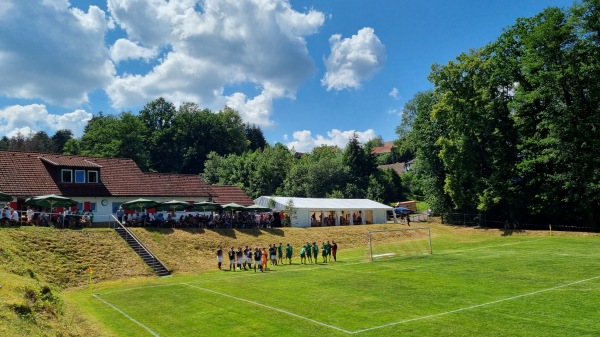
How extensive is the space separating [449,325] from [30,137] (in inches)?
4930

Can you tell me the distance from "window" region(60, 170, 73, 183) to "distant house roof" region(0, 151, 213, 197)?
0.87ft

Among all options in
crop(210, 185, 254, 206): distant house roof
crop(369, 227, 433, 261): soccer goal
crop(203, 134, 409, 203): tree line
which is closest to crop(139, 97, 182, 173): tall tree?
crop(203, 134, 409, 203): tree line

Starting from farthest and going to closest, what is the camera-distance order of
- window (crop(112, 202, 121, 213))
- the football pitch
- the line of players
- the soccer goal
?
window (crop(112, 202, 121, 213)), the soccer goal, the line of players, the football pitch

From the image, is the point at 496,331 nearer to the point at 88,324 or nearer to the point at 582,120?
the point at 88,324

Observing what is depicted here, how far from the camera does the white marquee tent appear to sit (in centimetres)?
5300

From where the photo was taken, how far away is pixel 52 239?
3148 cm

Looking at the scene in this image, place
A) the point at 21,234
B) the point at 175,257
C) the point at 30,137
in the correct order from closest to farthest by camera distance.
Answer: the point at 21,234 < the point at 175,257 < the point at 30,137

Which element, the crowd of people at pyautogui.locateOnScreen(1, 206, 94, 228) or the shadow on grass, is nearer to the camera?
the crowd of people at pyautogui.locateOnScreen(1, 206, 94, 228)

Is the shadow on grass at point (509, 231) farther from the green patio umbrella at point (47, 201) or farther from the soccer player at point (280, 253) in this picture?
the green patio umbrella at point (47, 201)

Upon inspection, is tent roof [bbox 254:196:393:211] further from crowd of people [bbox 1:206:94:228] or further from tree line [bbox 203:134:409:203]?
crowd of people [bbox 1:206:94:228]

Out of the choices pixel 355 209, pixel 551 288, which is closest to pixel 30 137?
pixel 355 209

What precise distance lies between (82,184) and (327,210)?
87.4ft

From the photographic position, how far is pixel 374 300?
20.5m

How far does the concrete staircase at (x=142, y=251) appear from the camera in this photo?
32.4m
